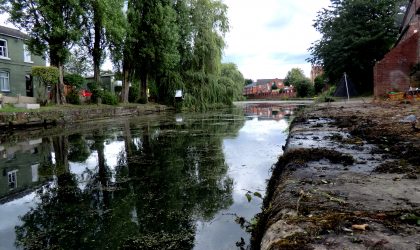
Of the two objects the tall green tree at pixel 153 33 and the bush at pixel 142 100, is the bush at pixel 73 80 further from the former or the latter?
the bush at pixel 142 100

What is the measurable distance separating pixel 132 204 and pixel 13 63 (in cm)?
2738

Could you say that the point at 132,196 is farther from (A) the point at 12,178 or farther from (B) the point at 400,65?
(B) the point at 400,65

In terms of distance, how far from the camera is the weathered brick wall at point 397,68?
20328 millimetres

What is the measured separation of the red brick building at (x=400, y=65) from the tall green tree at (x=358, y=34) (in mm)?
4253

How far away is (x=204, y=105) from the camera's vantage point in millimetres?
27641

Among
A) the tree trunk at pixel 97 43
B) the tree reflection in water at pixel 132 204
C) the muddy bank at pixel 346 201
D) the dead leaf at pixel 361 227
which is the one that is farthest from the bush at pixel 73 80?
the dead leaf at pixel 361 227

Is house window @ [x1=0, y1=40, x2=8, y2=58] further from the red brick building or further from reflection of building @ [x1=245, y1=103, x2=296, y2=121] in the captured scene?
the red brick building

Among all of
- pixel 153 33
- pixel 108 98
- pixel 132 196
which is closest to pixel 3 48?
pixel 108 98

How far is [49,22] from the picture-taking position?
18172mm

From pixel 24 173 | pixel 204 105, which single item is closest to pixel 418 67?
pixel 204 105

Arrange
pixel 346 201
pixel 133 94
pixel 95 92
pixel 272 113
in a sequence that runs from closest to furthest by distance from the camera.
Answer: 1. pixel 346 201
2. pixel 272 113
3. pixel 95 92
4. pixel 133 94

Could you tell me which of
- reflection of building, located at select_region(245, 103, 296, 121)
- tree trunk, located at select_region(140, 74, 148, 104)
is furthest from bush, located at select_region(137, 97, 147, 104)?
reflection of building, located at select_region(245, 103, 296, 121)

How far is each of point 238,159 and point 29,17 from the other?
16812 mm

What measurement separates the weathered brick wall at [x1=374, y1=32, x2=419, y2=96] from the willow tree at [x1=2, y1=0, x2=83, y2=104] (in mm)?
18332
